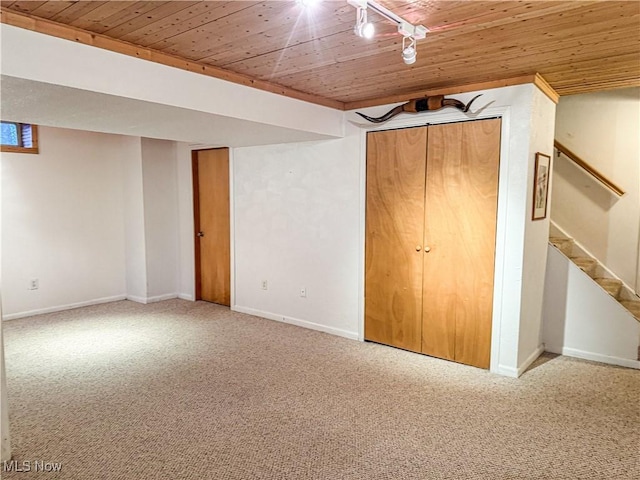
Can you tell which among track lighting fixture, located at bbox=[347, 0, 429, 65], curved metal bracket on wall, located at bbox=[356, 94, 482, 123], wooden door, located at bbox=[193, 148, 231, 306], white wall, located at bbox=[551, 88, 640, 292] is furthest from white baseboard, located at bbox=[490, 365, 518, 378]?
wooden door, located at bbox=[193, 148, 231, 306]

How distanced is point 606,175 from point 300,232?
317 centimetres

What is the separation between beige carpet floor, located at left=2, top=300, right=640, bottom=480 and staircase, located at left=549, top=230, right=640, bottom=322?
0.88m

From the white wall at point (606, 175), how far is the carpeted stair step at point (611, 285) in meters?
0.14

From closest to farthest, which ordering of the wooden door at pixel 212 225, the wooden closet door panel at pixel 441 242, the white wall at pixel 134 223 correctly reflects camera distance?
the wooden closet door panel at pixel 441 242 → the wooden door at pixel 212 225 → the white wall at pixel 134 223

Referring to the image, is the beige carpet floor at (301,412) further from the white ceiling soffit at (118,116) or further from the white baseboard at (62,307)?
the white ceiling soffit at (118,116)

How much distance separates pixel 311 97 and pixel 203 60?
121cm

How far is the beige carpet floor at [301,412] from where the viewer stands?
227 cm

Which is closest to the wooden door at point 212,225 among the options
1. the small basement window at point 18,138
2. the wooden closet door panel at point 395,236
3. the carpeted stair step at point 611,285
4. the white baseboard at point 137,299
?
the white baseboard at point 137,299

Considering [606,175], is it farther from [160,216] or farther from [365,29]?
[160,216]

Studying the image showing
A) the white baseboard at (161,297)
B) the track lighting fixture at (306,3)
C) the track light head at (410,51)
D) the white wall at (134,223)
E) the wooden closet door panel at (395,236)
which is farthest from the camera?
the white baseboard at (161,297)

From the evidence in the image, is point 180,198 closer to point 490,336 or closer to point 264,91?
point 264,91

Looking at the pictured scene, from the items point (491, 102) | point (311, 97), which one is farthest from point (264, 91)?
point (491, 102)

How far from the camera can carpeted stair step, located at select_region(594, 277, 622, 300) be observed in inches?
163

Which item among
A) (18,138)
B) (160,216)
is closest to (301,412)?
(160,216)
